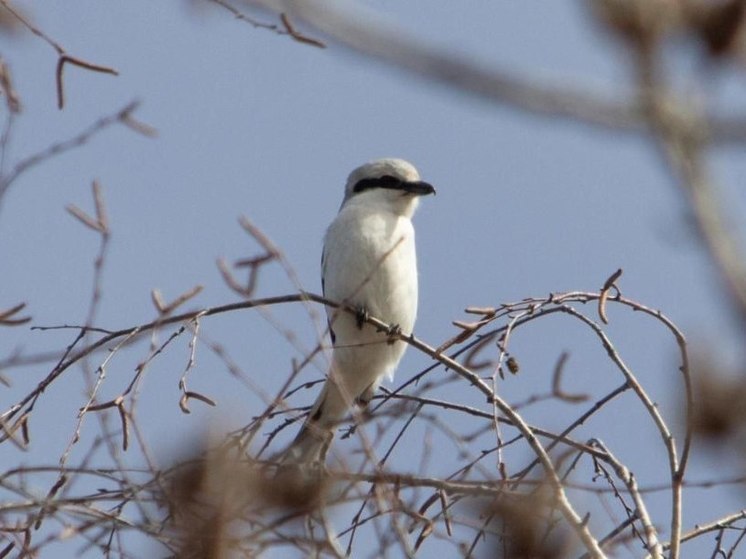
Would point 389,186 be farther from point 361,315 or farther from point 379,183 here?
point 361,315

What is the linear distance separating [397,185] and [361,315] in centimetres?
117

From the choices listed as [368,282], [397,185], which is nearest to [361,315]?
[368,282]

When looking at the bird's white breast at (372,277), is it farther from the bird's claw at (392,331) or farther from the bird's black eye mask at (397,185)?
the bird's black eye mask at (397,185)

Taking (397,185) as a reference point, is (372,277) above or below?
below

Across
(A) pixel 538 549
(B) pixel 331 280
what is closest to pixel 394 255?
(B) pixel 331 280

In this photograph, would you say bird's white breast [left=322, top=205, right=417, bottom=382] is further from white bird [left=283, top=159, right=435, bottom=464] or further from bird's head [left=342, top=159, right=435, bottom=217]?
bird's head [left=342, top=159, right=435, bottom=217]

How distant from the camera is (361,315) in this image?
577cm

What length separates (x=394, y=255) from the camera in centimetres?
609

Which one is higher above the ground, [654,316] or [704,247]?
[654,316]

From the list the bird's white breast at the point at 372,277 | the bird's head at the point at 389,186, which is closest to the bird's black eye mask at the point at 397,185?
the bird's head at the point at 389,186

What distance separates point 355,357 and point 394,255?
61cm

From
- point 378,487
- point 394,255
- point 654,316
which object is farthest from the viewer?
point 394,255

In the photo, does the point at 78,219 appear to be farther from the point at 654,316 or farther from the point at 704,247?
the point at 704,247

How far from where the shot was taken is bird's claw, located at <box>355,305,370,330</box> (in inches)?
225
